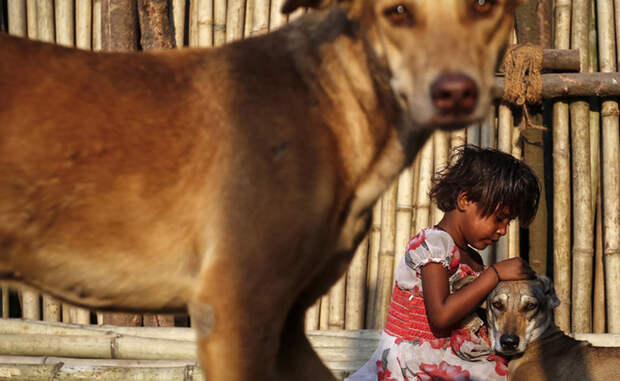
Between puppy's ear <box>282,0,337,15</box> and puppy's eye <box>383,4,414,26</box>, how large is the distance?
0.25 meters

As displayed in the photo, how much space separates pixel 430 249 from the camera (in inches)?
127

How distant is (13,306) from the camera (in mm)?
Result: 5609

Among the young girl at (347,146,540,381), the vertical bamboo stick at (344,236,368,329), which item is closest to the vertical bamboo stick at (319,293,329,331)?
the vertical bamboo stick at (344,236,368,329)

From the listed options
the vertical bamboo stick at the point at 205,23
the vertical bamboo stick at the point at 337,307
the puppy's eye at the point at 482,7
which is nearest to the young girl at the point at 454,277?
the puppy's eye at the point at 482,7

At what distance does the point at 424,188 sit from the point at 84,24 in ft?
9.10

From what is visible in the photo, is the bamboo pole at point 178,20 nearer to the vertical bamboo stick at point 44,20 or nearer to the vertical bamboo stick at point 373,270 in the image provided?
the vertical bamboo stick at point 44,20

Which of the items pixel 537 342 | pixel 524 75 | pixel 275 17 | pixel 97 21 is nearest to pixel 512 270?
pixel 537 342

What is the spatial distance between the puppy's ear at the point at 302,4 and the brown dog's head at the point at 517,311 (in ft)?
6.38

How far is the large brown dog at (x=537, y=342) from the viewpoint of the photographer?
356 centimetres

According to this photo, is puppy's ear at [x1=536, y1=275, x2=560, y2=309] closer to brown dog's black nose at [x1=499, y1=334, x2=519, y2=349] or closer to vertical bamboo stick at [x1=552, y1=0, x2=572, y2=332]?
brown dog's black nose at [x1=499, y1=334, x2=519, y2=349]

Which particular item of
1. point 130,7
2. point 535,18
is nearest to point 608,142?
point 535,18

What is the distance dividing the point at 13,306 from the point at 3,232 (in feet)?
13.3

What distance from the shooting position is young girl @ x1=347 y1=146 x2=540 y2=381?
126 inches

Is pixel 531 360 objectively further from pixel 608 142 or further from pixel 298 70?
pixel 298 70
